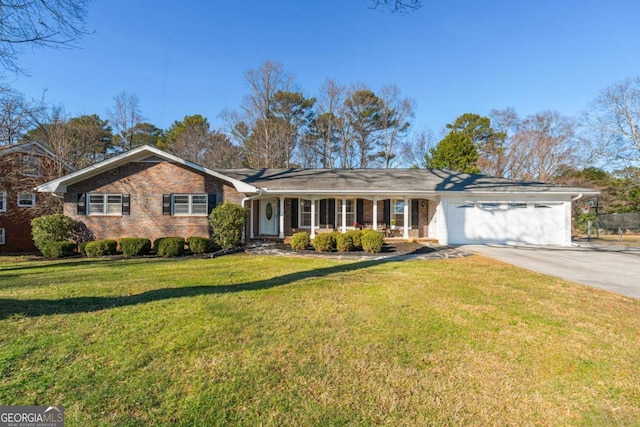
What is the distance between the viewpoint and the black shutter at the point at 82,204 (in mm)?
13148

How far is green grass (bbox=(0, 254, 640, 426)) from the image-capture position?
2365mm

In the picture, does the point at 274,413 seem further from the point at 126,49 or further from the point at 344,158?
the point at 344,158

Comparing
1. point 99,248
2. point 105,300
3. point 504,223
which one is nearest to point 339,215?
point 504,223

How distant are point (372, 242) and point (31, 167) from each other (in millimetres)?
18725

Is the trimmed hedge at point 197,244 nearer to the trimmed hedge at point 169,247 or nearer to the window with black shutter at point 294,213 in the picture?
the trimmed hedge at point 169,247

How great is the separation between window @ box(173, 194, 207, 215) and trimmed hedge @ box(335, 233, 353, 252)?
633cm

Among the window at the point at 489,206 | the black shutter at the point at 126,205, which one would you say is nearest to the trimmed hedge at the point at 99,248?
the black shutter at the point at 126,205

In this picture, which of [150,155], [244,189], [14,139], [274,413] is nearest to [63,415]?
[274,413]

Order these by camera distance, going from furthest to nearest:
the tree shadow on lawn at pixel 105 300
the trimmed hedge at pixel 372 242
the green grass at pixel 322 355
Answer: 1. the trimmed hedge at pixel 372 242
2. the tree shadow on lawn at pixel 105 300
3. the green grass at pixel 322 355

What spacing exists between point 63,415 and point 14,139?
609 inches

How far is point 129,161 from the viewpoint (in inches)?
531

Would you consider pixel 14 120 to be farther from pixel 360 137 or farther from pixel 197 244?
pixel 360 137

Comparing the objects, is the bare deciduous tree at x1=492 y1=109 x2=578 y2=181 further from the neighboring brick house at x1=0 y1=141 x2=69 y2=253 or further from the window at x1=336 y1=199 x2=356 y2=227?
the neighboring brick house at x1=0 y1=141 x2=69 y2=253

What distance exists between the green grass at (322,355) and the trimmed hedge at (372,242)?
534 cm
